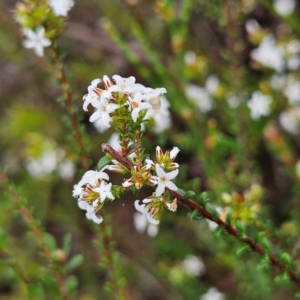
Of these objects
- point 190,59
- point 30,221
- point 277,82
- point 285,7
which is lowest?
point 30,221

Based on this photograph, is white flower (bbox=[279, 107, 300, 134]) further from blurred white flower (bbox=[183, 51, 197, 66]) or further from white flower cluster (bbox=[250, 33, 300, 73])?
blurred white flower (bbox=[183, 51, 197, 66])

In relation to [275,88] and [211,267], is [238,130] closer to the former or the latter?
[275,88]

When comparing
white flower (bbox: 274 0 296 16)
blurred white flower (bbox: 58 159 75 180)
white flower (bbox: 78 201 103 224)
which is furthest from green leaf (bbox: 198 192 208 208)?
blurred white flower (bbox: 58 159 75 180)

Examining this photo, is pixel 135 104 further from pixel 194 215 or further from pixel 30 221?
pixel 30 221

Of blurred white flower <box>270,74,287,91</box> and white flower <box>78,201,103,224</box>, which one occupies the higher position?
blurred white flower <box>270,74,287,91</box>

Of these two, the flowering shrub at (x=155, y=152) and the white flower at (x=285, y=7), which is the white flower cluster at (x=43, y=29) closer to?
the flowering shrub at (x=155, y=152)

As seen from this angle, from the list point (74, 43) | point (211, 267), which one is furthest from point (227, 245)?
point (74, 43)

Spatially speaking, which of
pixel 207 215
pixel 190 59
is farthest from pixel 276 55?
pixel 207 215
